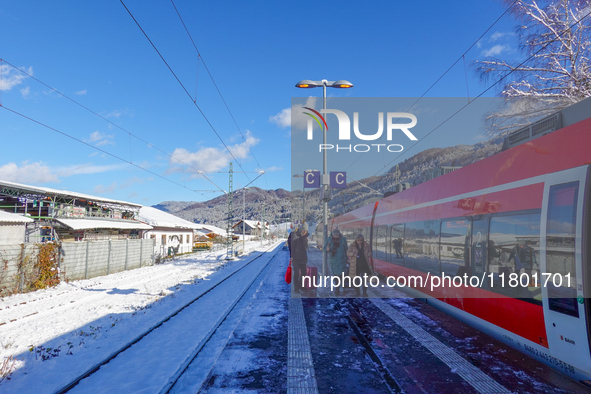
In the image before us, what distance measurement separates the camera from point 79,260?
48.9 feet

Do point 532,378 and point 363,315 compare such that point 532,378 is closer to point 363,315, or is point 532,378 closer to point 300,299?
point 363,315

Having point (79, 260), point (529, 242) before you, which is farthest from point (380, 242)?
point (79, 260)

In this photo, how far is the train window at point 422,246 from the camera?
791 centimetres

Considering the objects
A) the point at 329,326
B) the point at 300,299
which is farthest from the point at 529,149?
the point at 300,299

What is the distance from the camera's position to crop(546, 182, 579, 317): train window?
3.83 m

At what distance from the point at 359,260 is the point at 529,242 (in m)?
6.13

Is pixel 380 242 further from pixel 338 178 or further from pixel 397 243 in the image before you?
pixel 338 178

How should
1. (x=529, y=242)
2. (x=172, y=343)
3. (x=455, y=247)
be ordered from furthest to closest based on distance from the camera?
(x=455, y=247) < (x=172, y=343) < (x=529, y=242)

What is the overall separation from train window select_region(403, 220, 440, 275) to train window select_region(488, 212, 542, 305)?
229 centimetres

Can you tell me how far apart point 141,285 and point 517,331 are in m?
13.3

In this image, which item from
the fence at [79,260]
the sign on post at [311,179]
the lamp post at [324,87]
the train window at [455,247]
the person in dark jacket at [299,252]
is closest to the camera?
the train window at [455,247]

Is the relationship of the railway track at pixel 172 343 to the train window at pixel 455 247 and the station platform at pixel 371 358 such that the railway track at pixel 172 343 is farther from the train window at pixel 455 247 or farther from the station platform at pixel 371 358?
the train window at pixel 455 247

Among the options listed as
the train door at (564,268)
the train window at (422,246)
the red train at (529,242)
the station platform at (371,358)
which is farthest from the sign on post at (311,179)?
the train door at (564,268)

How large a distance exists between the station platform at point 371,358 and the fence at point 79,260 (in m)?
9.25
